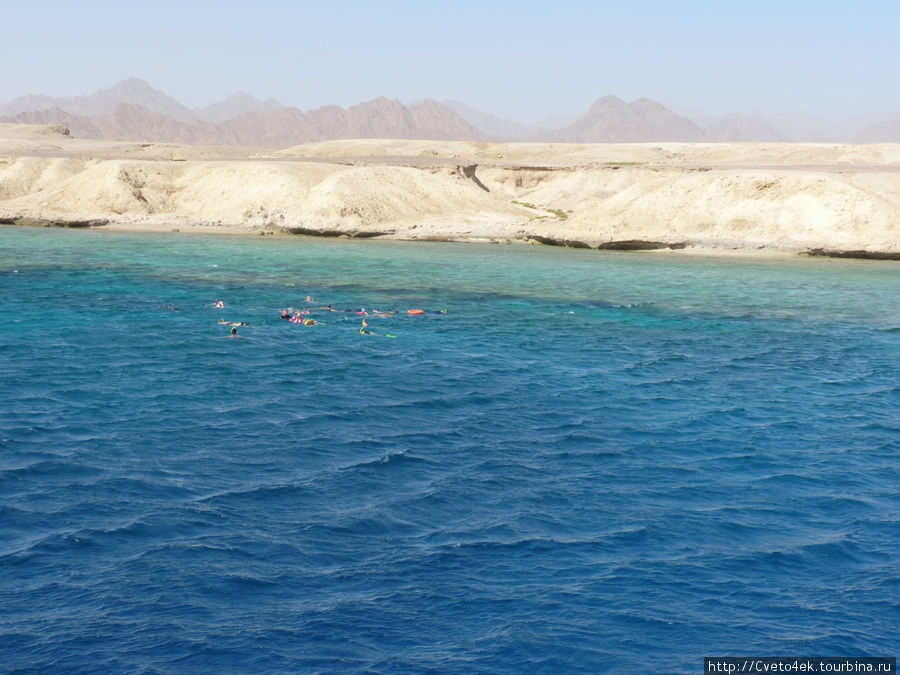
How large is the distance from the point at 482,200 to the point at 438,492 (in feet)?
252

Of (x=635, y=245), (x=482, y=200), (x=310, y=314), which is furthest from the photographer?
(x=482, y=200)

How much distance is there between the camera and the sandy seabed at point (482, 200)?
2931 inches

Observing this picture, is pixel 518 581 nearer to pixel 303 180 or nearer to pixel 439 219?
pixel 439 219

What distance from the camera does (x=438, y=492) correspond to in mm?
20609

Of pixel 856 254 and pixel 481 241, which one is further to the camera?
pixel 481 241

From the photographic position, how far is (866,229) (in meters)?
72.2

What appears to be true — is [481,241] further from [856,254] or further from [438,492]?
[438,492]

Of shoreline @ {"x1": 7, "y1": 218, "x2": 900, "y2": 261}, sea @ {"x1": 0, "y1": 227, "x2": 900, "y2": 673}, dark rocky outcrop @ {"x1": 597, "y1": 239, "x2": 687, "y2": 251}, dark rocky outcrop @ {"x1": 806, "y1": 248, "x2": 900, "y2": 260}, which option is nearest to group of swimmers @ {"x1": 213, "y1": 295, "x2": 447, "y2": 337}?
sea @ {"x1": 0, "y1": 227, "x2": 900, "y2": 673}

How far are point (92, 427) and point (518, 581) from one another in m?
13.2

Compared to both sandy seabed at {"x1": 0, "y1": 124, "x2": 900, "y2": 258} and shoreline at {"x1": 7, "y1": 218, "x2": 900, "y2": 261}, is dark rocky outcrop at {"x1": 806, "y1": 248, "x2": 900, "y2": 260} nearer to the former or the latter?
shoreline at {"x1": 7, "y1": 218, "x2": 900, "y2": 261}

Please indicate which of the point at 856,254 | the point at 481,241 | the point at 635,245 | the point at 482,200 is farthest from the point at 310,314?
the point at 482,200

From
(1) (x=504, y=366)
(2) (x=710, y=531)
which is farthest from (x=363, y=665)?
(1) (x=504, y=366)

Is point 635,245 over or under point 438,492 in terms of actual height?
over

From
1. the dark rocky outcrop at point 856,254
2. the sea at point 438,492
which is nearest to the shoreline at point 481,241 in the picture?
the dark rocky outcrop at point 856,254
